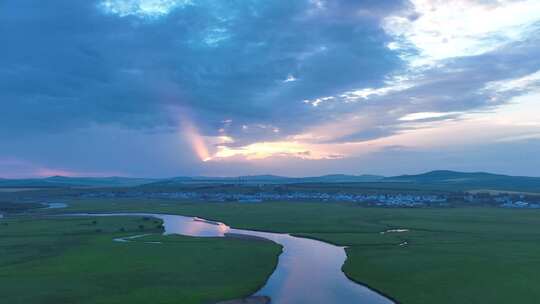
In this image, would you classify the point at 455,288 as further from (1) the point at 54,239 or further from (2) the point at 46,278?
(1) the point at 54,239

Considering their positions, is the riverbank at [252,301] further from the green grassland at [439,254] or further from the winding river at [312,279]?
the green grassland at [439,254]

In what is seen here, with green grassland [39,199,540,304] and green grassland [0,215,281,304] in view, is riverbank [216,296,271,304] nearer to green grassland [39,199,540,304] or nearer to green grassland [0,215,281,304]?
green grassland [0,215,281,304]

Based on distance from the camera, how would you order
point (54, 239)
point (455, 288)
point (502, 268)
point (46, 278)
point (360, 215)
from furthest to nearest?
point (360, 215)
point (54, 239)
point (502, 268)
point (46, 278)
point (455, 288)

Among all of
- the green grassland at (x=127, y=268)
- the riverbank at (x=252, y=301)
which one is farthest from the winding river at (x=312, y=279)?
the green grassland at (x=127, y=268)

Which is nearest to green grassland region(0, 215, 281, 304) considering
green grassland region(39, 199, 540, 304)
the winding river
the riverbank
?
the riverbank

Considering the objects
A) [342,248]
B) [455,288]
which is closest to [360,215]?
[342,248]

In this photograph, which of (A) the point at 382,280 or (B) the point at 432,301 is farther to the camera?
(A) the point at 382,280
